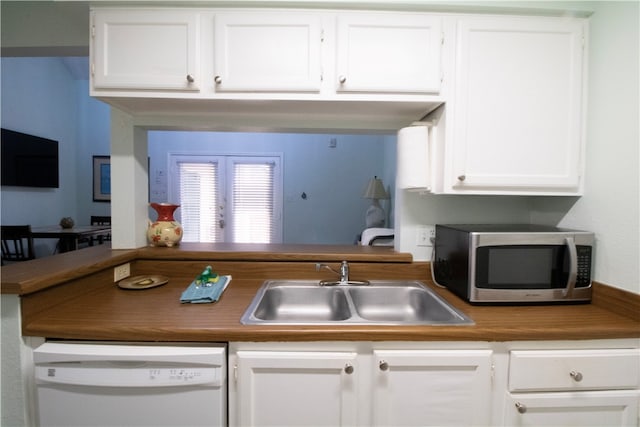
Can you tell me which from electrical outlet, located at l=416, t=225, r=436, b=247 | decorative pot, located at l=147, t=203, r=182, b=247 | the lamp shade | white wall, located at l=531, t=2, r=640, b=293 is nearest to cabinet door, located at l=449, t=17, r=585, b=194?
white wall, located at l=531, t=2, r=640, b=293

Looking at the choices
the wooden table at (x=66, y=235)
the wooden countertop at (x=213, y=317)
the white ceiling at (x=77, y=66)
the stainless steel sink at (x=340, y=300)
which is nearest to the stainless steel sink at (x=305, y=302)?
the stainless steel sink at (x=340, y=300)

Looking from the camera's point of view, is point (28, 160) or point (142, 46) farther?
point (28, 160)

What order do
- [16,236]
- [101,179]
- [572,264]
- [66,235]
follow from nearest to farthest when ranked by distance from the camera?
1. [572,264]
2. [16,236]
3. [66,235]
4. [101,179]

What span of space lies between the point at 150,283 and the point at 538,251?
1737 mm

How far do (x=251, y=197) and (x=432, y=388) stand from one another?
13.8 feet

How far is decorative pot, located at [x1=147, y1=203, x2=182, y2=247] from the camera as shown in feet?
5.22

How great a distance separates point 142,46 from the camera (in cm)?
119

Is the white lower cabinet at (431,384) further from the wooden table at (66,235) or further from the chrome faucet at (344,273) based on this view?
the wooden table at (66,235)

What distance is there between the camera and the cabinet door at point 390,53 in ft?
3.89

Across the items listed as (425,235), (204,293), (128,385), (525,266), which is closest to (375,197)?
(425,235)

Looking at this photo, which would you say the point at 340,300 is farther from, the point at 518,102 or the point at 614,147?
the point at 614,147

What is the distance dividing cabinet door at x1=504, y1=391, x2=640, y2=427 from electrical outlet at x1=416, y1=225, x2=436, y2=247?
721mm

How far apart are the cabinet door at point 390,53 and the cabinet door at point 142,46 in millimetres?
647

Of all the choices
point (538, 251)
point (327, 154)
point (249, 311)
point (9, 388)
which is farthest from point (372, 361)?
point (327, 154)
